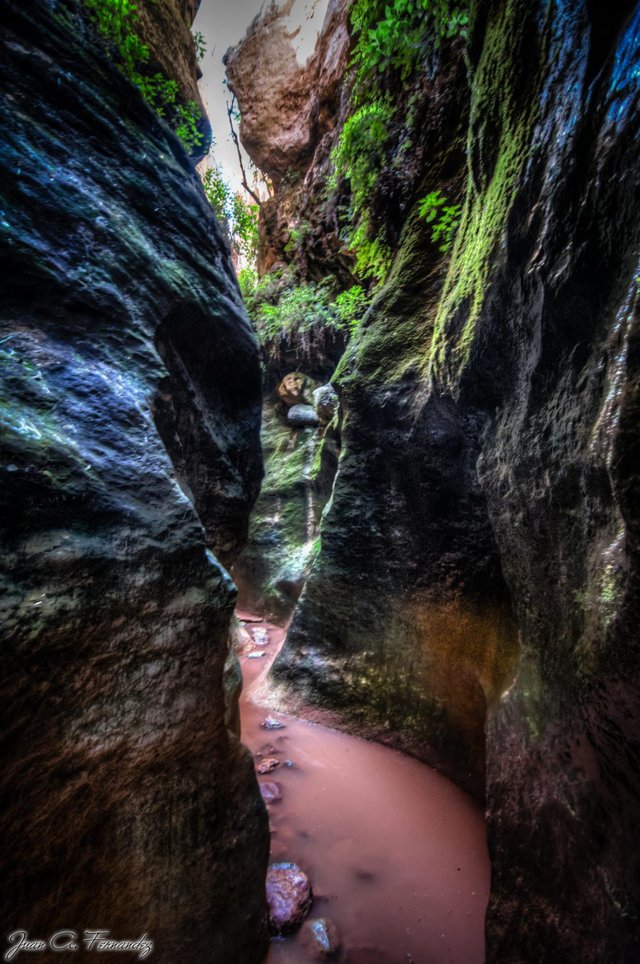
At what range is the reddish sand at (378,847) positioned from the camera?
2527 millimetres

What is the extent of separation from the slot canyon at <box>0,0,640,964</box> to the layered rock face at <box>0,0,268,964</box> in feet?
0.05

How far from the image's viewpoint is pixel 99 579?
1638 mm

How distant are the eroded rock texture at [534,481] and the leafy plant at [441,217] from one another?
→ 0.20 metres

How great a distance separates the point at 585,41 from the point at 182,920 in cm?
497

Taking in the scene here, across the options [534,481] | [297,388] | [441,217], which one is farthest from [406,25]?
[297,388]

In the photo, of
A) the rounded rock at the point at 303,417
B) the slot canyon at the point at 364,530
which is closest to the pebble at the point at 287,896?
the slot canyon at the point at 364,530

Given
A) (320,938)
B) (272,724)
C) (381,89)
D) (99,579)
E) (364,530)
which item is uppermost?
(381,89)

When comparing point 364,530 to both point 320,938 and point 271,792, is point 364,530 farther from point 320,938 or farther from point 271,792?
point 320,938

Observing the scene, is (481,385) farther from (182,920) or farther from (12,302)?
(182,920)

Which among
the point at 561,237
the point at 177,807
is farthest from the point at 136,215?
the point at 177,807

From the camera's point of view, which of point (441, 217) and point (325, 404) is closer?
point (441, 217)

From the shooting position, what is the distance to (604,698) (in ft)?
→ 5.59

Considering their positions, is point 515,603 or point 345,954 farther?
point 515,603

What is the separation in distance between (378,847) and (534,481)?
335cm
